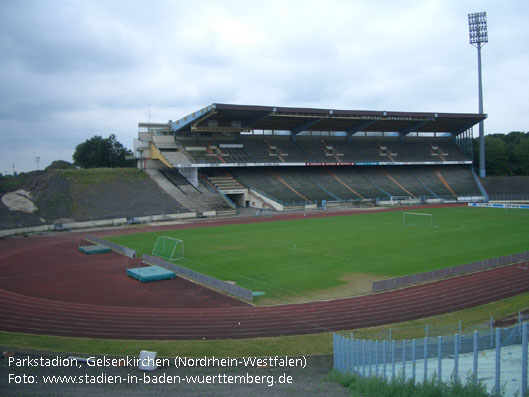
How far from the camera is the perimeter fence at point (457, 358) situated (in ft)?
25.6

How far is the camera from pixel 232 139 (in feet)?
229

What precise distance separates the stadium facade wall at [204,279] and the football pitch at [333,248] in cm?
79

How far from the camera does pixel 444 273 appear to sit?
23.0m

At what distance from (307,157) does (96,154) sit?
3988cm

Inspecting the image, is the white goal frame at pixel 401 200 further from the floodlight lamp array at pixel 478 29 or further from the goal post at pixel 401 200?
the floodlight lamp array at pixel 478 29

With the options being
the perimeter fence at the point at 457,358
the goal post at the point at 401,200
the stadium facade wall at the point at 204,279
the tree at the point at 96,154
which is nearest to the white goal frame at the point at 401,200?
the goal post at the point at 401,200

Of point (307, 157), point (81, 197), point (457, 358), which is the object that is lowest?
point (457, 358)

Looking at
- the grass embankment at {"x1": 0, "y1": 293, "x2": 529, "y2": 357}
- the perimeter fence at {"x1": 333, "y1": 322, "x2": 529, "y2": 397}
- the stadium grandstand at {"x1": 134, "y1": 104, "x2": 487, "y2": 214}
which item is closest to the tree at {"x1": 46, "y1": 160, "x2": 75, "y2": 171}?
the stadium grandstand at {"x1": 134, "y1": 104, "x2": 487, "y2": 214}

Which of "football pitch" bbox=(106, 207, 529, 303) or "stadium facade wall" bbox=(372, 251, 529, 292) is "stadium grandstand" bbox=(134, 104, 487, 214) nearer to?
"football pitch" bbox=(106, 207, 529, 303)

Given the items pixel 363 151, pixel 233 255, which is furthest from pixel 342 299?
pixel 363 151

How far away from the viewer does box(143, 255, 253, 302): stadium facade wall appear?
2026cm

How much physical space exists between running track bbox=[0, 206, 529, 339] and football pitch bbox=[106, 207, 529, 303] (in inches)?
81.6

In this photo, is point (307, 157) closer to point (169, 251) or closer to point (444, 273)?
point (169, 251)

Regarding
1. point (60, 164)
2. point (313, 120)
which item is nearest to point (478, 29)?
point (313, 120)
